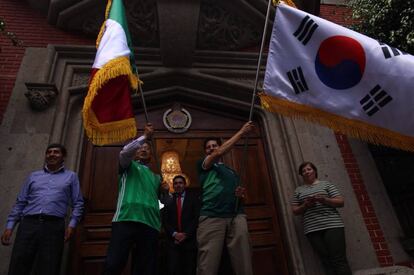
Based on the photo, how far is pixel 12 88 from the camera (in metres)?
4.50

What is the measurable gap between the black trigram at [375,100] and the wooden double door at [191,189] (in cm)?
205

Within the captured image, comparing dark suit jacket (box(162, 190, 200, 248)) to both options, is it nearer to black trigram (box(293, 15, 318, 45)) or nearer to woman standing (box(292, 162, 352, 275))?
woman standing (box(292, 162, 352, 275))

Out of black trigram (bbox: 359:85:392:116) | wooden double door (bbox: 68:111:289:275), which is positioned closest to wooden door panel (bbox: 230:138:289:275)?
wooden double door (bbox: 68:111:289:275)

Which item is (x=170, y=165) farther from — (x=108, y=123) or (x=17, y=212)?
(x=17, y=212)

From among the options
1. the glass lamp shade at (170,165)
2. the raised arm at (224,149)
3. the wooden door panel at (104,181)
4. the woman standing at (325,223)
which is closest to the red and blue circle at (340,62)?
the raised arm at (224,149)

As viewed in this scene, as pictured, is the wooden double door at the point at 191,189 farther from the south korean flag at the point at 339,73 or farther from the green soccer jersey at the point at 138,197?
the south korean flag at the point at 339,73

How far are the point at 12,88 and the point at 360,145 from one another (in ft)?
16.2

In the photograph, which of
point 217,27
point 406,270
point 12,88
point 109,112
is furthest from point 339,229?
point 12,88

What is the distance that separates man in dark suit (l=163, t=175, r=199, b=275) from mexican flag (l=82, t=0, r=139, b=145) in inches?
34.8

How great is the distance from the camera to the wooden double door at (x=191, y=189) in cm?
397

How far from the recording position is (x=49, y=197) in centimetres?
309

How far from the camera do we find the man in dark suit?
329 cm

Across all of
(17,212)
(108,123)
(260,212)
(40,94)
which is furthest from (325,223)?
(40,94)

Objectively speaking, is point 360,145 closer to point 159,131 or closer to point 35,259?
point 159,131
